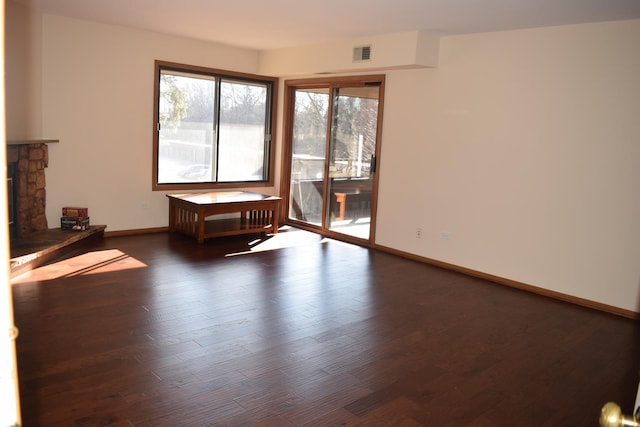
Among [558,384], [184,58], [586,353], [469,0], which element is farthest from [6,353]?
[184,58]

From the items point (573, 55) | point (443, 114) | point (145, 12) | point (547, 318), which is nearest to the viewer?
point (547, 318)

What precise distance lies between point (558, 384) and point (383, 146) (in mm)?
3704

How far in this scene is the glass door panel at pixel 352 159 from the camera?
257 inches

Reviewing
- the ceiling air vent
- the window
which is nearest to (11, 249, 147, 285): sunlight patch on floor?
the window

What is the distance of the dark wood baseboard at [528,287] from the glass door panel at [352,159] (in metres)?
0.71

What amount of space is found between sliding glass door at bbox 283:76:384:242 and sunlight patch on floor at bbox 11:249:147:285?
2777 millimetres

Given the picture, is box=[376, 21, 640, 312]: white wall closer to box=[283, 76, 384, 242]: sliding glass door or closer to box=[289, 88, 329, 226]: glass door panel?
box=[283, 76, 384, 242]: sliding glass door

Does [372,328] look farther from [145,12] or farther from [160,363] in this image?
[145,12]

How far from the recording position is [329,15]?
4.92 metres

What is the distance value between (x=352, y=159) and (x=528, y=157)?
237cm

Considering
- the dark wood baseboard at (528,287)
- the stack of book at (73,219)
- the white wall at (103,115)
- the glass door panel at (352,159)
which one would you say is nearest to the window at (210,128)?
the white wall at (103,115)

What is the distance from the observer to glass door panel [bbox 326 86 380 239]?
6.53 m

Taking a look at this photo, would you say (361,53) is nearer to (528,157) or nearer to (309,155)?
(309,155)

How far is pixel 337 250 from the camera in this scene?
6.30 metres
